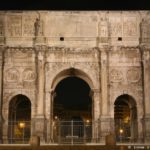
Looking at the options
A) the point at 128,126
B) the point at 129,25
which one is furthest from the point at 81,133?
the point at 129,25

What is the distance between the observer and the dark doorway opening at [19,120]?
36.4 metres

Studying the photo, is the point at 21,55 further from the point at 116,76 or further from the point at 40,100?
the point at 116,76

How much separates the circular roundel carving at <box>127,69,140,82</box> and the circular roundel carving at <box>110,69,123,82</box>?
0.67 metres

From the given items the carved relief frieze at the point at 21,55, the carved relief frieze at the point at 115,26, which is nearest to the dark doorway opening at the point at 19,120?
the carved relief frieze at the point at 21,55

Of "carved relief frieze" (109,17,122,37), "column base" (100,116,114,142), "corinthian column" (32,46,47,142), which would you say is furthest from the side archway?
"corinthian column" (32,46,47,142)

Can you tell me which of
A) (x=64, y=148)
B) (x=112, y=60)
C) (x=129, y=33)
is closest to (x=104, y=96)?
(x=112, y=60)

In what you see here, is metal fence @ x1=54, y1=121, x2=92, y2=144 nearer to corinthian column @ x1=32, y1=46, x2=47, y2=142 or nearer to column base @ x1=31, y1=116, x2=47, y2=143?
column base @ x1=31, y1=116, x2=47, y2=143

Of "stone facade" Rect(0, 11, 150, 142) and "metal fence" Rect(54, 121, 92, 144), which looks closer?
"metal fence" Rect(54, 121, 92, 144)

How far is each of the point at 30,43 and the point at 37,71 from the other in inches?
95.5

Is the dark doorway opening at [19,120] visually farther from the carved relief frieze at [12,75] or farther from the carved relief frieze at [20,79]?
the carved relief frieze at [12,75]

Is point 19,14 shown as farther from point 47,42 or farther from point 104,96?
point 104,96

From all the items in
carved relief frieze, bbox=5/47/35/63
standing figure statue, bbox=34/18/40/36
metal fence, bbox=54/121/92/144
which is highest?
standing figure statue, bbox=34/18/40/36

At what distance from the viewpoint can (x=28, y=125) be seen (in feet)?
129

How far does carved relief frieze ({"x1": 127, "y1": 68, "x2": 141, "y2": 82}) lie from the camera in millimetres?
36938
